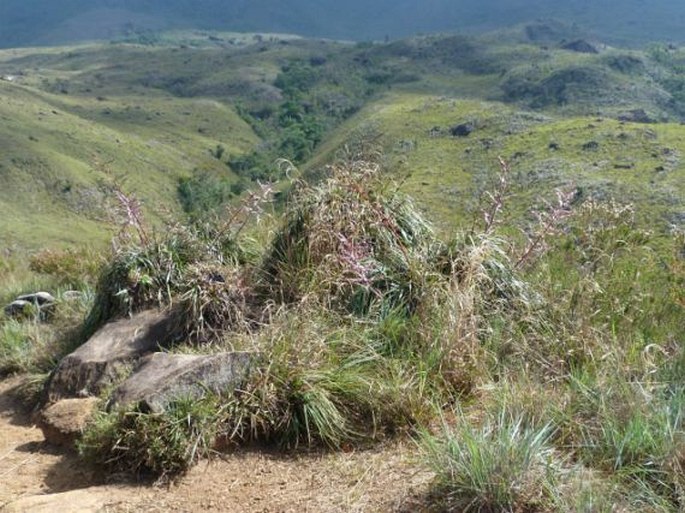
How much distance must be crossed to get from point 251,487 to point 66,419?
5.55 ft

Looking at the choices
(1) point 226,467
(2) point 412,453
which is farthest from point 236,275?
(2) point 412,453

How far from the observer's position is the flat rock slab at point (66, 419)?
4828mm

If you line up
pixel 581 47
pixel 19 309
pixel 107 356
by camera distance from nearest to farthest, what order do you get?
pixel 107 356
pixel 19 309
pixel 581 47

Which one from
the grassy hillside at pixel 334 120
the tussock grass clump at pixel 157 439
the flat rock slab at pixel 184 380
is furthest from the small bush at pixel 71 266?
the tussock grass clump at pixel 157 439

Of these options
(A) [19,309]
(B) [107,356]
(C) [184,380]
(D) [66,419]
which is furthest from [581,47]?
(C) [184,380]

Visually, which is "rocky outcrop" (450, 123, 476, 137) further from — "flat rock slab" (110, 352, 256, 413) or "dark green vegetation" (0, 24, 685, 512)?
"flat rock slab" (110, 352, 256, 413)

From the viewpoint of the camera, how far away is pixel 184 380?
438 cm

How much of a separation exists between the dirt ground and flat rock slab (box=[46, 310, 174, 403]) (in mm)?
984

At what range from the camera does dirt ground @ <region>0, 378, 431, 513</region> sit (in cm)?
362

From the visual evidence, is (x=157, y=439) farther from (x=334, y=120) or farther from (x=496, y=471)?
(x=334, y=120)

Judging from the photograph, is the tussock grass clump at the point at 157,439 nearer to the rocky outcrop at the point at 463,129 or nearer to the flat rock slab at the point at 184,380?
the flat rock slab at the point at 184,380

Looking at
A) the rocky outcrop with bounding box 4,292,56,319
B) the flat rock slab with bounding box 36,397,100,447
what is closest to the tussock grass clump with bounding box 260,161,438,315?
the flat rock slab with bounding box 36,397,100,447

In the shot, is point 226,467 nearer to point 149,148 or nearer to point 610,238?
point 610,238

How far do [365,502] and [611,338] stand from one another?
216 cm
